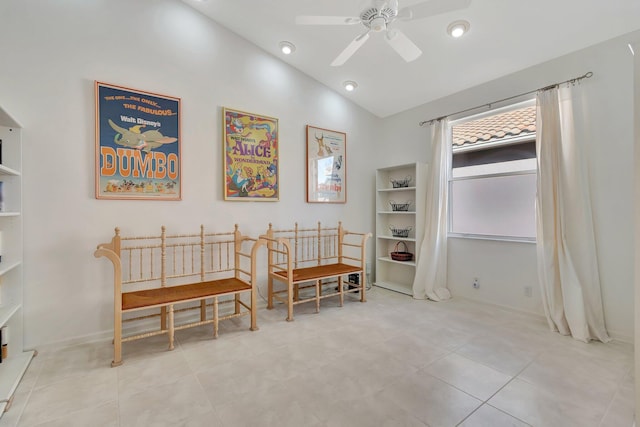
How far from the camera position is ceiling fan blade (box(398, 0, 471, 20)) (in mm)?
1758

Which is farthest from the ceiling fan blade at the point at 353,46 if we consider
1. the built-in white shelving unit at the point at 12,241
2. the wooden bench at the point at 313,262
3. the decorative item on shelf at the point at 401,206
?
the built-in white shelving unit at the point at 12,241

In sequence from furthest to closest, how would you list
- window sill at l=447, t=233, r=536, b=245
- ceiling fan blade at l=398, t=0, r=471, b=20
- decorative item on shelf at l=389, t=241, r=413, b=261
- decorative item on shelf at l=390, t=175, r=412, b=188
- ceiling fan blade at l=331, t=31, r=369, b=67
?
1. decorative item on shelf at l=390, t=175, r=412, b=188
2. decorative item on shelf at l=389, t=241, r=413, b=261
3. window sill at l=447, t=233, r=536, b=245
4. ceiling fan blade at l=331, t=31, r=369, b=67
5. ceiling fan blade at l=398, t=0, r=471, b=20

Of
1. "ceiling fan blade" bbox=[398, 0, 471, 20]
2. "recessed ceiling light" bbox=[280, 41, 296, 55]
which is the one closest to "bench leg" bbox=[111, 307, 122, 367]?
"ceiling fan blade" bbox=[398, 0, 471, 20]

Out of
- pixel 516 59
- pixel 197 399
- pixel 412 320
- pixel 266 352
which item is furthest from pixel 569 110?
pixel 197 399

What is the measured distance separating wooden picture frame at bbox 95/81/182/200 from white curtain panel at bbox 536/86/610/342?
3467mm

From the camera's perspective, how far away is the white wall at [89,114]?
2.25 metres

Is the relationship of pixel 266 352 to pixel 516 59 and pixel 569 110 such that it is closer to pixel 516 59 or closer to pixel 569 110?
pixel 569 110

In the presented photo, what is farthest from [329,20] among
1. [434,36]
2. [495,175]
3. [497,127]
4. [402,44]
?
[495,175]

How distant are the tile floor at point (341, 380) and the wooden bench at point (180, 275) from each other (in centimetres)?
22

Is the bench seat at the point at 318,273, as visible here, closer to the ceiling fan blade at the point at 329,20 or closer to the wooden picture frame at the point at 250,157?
the wooden picture frame at the point at 250,157

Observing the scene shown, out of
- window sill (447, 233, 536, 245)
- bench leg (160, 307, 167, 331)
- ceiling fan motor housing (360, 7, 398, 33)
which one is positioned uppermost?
ceiling fan motor housing (360, 7, 398, 33)

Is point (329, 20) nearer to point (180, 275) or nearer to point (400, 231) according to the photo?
point (180, 275)

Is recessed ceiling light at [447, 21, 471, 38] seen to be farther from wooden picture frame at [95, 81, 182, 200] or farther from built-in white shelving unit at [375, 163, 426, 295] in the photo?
wooden picture frame at [95, 81, 182, 200]

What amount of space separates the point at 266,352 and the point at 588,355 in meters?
2.43
